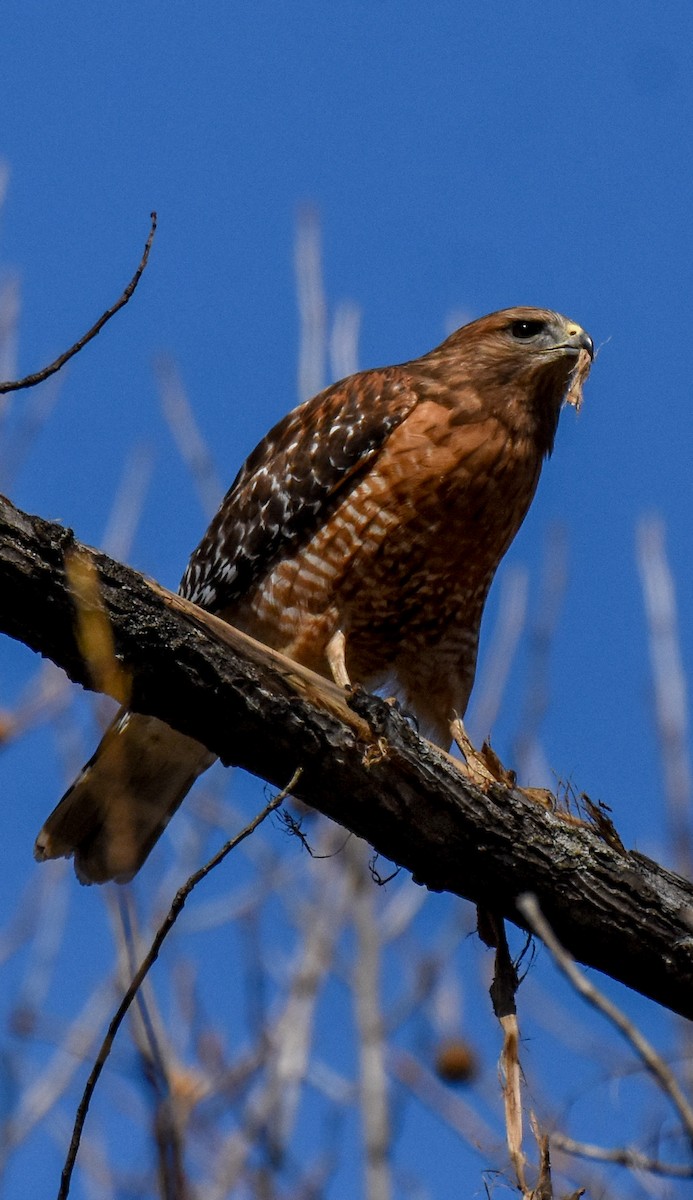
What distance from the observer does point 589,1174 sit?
5.16 meters

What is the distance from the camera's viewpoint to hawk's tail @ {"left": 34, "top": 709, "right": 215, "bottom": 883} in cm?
530

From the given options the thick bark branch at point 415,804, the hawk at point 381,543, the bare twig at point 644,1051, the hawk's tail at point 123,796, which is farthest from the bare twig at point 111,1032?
the hawk at point 381,543

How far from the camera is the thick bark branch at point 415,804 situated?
3.98 metres

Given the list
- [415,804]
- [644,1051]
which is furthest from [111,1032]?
[415,804]

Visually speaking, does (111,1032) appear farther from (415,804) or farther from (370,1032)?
(370,1032)

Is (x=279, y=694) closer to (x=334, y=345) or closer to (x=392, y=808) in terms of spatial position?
(x=392, y=808)

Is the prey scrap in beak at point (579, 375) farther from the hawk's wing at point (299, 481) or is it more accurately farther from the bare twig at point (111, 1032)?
the bare twig at point (111, 1032)

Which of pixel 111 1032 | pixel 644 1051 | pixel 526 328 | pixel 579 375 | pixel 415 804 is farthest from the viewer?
pixel 526 328

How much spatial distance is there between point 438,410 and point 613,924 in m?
2.29

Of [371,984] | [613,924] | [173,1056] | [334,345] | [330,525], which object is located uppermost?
[334,345]

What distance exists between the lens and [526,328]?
6.07 m

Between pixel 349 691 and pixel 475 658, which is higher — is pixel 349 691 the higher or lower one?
the lower one

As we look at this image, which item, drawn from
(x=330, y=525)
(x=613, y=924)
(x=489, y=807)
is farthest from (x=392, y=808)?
(x=330, y=525)

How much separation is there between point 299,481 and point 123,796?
4.64 ft
